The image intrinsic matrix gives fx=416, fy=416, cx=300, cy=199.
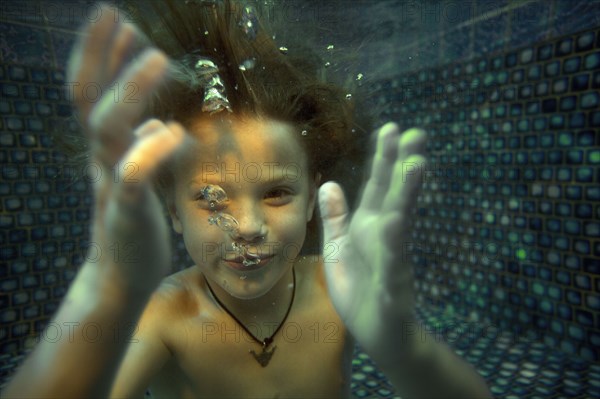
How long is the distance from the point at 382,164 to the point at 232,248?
335 millimetres

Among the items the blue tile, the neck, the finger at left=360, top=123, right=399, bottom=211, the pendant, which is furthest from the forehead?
the blue tile

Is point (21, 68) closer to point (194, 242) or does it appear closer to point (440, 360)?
point (194, 242)

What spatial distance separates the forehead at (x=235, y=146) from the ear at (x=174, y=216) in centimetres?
8

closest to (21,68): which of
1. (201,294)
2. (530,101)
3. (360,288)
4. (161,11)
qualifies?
(161,11)

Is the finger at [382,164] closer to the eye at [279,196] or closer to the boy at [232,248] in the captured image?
the boy at [232,248]

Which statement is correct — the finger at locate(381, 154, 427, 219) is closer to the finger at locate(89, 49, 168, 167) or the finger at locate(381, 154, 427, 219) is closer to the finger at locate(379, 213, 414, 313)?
the finger at locate(379, 213, 414, 313)

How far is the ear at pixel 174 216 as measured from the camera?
2.88ft

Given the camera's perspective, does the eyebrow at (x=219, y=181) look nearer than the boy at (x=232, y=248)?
No

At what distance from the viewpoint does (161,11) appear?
1014 millimetres

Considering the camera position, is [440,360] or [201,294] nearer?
[440,360]

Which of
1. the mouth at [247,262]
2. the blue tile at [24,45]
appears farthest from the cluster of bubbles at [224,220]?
the blue tile at [24,45]

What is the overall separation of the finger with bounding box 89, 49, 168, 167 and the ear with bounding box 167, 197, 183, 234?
30cm

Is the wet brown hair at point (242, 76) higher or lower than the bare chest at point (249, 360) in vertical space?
higher

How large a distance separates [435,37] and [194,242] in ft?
6.36
